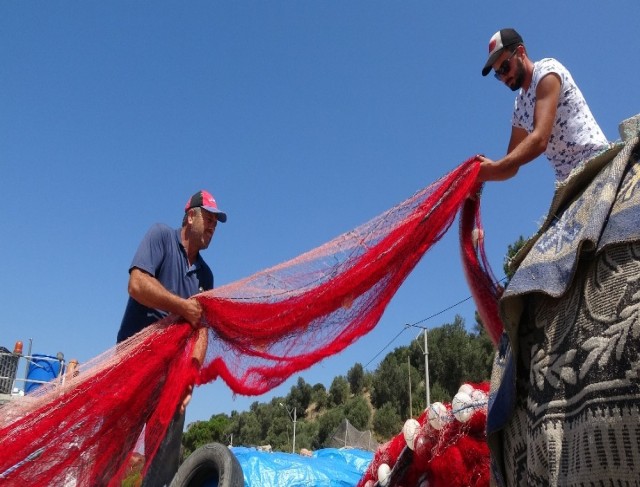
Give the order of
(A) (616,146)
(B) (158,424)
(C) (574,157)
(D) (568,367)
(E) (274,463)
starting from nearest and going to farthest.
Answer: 1. (D) (568,367)
2. (A) (616,146)
3. (C) (574,157)
4. (B) (158,424)
5. (E) (274,463)

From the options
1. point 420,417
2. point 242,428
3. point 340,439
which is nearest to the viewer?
point 420,417

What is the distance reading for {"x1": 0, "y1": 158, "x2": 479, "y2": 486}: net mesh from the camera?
2.66m

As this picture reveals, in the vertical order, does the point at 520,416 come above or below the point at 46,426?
below

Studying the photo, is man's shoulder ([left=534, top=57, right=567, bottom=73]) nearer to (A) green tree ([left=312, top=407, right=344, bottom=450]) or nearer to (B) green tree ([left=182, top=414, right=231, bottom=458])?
(A) green tree ([left=312, top=407, right=344, bottom=450])

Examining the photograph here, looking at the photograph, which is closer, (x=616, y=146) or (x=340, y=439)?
(x=616, y=146)

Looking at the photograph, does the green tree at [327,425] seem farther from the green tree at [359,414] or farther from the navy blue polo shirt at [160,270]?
the navy blue polo shirt at [160,270]

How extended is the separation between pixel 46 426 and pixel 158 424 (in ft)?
1.63

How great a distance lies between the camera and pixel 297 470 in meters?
6.85

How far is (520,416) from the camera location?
175 centimetres

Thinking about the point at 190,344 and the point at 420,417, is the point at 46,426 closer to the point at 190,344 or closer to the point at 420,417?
the point at 190,344

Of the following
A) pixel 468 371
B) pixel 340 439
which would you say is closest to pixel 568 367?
pixel 340 439

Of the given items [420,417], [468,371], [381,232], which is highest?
[468,371]

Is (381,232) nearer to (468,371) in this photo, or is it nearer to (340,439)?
(340,439)

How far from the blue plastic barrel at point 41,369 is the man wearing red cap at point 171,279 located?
67 cm
